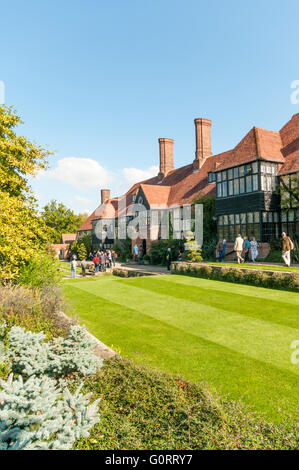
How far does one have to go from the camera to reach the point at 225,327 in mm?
8305

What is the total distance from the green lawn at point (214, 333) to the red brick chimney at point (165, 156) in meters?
31.5

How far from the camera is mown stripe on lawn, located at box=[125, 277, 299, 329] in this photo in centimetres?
905

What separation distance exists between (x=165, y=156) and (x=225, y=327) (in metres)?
37.4

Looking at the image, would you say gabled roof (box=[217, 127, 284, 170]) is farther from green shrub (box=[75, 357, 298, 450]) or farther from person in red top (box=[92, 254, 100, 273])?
green shrub (box=[75, 357, 298, 450])

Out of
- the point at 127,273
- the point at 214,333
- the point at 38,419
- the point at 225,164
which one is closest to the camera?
the point at 38,419

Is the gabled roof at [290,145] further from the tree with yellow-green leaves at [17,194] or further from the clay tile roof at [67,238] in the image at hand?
the clay tile roof at [67,238]

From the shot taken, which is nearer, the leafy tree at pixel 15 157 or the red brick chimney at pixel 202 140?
the leafy tree at pixel 15 157

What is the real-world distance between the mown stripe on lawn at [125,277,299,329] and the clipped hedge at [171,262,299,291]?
7.26ft

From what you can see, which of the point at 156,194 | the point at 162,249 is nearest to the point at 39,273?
the point at 162,249

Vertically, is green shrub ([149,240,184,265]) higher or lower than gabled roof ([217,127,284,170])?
lower

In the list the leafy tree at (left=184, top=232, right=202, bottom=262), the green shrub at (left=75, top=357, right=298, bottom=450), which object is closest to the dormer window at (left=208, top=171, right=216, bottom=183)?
the leafy tree at (left=184, top=232, right=202, bottom=262)

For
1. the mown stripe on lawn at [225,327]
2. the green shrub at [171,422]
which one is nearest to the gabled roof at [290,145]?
the mown stripe on lawn at [225,327]

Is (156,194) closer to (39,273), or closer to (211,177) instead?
(211,177)

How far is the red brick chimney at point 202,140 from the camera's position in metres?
35.3
